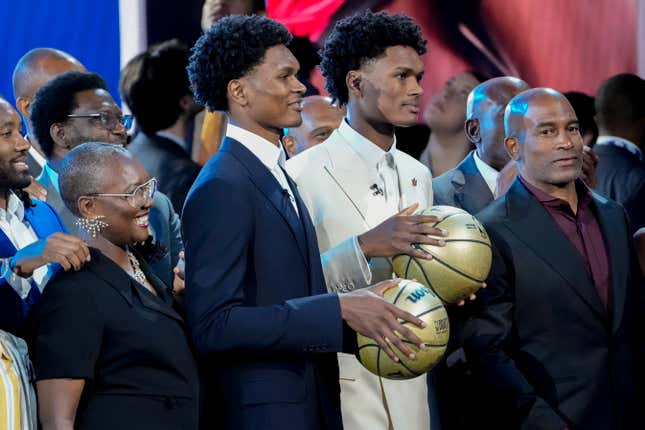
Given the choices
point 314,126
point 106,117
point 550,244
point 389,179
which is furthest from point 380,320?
point 314,126

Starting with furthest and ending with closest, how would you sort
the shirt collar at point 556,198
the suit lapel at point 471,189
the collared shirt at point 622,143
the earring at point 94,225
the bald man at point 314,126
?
the collared shirt at point 622,143 < the bald man at point 314,126 < the suit lapel at point 471,189 < the shirt collar at point 556,198 < the earring at point 94,225

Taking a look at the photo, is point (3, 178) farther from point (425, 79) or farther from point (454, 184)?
point (425, 79)

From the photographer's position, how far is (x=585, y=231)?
4.79m

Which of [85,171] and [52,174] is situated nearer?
[85,171]

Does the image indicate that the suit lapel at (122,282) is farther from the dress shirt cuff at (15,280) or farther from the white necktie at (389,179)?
the white necktie at (389,179)

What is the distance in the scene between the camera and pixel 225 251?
12.3ft

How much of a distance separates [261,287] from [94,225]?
2.03 feet

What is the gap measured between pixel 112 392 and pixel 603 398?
1.96m

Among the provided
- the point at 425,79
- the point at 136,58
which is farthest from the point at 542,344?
the point at 425,79

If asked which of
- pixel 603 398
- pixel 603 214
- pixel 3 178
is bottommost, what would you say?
pixel 603 398

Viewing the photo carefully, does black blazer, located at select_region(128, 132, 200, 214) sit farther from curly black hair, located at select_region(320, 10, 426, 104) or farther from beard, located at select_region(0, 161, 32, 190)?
beard, located at select_region(0, 161, 32, 190)

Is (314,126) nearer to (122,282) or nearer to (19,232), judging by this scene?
(19,232)

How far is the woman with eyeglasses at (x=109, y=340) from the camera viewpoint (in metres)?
3.65

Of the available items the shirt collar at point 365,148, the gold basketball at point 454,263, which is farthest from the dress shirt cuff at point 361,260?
the shirt collar at point 365,148
